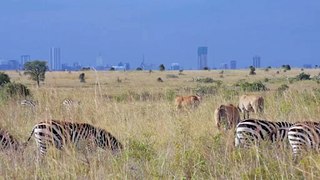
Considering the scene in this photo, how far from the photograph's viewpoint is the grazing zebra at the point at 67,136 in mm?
6652

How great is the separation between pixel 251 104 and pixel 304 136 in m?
7.82

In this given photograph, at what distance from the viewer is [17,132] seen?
9.00m

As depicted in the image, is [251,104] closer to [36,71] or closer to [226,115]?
[226,115]

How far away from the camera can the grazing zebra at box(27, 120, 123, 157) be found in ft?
21.8

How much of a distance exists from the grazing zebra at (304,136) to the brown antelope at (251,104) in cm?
629

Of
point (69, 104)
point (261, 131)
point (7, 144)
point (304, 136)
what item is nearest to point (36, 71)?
point (69, 104)

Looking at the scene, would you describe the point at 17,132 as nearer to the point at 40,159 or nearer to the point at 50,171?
the point at 40,159

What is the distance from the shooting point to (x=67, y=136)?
6.48m

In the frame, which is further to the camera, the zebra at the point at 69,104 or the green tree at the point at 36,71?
the green tree at the point at 36,71

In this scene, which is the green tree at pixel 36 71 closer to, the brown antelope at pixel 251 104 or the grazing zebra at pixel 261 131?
the grazing zebra at pixel 261 131

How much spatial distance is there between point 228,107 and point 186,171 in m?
6.15

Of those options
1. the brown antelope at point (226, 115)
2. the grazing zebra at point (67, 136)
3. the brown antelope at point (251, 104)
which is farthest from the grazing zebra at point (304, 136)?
the brown antelope at point (251, 104)

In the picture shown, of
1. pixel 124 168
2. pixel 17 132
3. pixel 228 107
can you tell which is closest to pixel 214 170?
pixel 124 168

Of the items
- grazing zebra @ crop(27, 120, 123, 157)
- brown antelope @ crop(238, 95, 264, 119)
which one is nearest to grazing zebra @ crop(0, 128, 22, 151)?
grazing zebra @ crop(27, 120, 123, 157)
